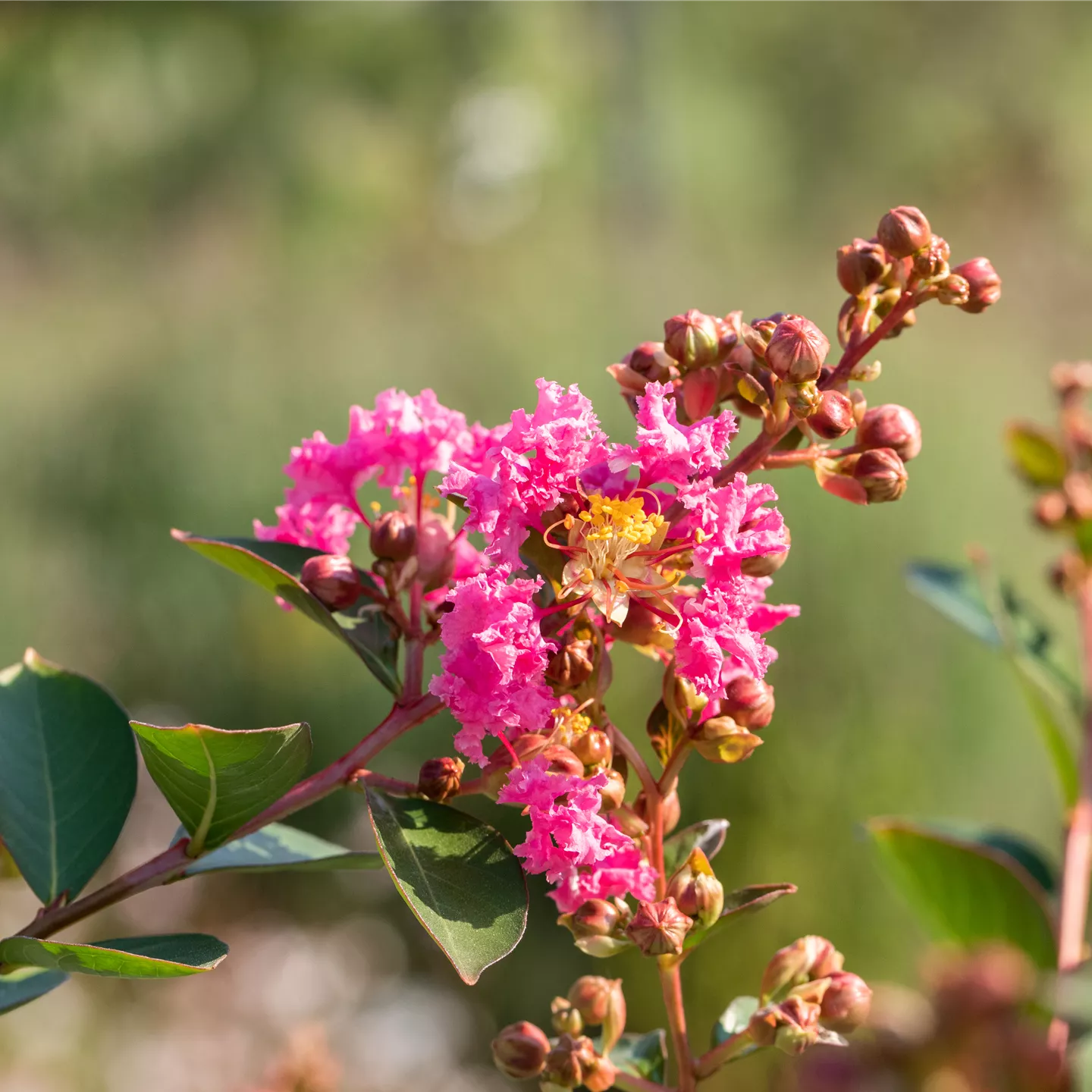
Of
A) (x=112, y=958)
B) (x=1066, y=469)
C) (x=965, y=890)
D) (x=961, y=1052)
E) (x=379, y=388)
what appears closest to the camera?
(x=961, y=1052)

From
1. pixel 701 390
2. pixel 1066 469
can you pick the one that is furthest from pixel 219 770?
pixel 1066 469

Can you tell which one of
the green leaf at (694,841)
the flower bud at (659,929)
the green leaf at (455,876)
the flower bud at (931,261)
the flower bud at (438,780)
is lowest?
the green leaf at (694,841)

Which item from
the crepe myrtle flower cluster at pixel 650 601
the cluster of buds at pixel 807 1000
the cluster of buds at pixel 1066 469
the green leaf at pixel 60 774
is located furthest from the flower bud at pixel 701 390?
the cluster of buds at pixel 1066 469

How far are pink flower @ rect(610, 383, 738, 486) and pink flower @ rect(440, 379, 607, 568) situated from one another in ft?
0.06

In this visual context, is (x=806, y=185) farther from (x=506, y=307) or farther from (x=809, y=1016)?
(x=809, y=1016)

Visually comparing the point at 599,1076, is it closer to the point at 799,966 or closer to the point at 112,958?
the point at 799,966

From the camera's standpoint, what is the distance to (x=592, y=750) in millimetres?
467

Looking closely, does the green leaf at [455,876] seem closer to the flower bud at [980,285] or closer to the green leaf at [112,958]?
the green leaf at [112,958]

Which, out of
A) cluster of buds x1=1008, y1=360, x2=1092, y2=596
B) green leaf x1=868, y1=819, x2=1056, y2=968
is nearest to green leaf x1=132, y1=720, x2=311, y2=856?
green leaf x1=868, y1=819, x2=1056, y2=968

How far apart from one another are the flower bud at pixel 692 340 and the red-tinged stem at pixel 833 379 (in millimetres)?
39

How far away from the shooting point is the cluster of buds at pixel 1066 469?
0.87m

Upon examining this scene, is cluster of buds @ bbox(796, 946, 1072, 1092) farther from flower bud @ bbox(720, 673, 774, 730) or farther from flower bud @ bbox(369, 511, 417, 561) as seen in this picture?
flower bud @ bbox(369, 511, 417, 561)

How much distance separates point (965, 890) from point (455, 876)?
373 mm

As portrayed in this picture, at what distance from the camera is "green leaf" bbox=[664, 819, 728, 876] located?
1.76 ft
